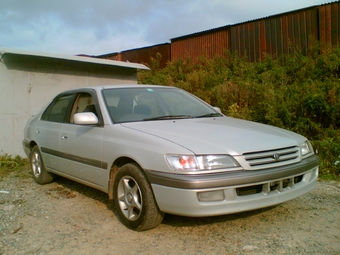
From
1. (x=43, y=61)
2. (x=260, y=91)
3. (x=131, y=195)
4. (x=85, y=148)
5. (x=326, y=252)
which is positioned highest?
(x=43, y=61)

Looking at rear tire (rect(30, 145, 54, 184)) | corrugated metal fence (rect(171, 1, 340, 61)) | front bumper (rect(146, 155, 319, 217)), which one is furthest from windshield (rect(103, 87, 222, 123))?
corrugated metal fence (rect(171, 1, 340, 61))

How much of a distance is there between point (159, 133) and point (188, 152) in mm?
517

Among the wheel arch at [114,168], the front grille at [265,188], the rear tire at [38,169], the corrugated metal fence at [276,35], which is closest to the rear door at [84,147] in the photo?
the wheel arch at [114,168]

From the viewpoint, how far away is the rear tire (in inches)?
223

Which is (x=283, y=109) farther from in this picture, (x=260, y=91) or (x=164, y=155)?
(x=164, y=155)

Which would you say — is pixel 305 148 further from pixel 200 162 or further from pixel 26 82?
pixel 26 82

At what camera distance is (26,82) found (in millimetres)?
7992

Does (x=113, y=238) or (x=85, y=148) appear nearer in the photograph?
(x=113, y=238)

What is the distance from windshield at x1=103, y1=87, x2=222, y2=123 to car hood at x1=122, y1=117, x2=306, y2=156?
0.25m

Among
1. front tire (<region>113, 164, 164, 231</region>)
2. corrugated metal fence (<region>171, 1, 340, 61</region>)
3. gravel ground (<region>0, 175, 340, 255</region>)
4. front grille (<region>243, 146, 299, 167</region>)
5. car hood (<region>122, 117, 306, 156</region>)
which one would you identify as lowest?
gravel ground (<region>0, 175, 340, 255</region>)

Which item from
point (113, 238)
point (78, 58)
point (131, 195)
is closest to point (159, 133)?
point (131, 195)

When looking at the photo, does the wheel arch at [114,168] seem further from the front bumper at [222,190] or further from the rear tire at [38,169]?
the rear tire at [38,169]

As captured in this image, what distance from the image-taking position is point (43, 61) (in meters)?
8.30

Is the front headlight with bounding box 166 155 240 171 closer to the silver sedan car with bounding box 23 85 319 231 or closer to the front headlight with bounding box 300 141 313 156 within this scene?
the silver sedan car with bounding box 23 85 319 231
